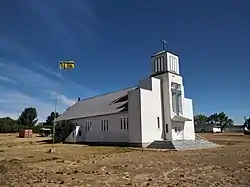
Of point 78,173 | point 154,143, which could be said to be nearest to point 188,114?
point 154,143

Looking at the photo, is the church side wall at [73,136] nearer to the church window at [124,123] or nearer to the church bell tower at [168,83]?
the church window at [124,123]

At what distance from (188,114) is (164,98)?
7462 mm

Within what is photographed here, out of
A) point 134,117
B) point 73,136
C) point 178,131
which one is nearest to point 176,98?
point 178,131

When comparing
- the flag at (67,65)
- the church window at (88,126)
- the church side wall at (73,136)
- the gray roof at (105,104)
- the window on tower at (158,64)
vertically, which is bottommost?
the church side wall at (73,136)

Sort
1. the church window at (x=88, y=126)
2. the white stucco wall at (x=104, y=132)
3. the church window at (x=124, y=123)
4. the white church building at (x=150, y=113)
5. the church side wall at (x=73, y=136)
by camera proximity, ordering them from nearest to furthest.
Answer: the white church building at (x=150, y=113), the church window at (x=124, y=123), the white stucco wall at (x=104, y=132), the church window at (x=88, y=126), the church side wall at (x=73, y=136)

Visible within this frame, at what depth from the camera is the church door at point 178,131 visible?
35.4 meters

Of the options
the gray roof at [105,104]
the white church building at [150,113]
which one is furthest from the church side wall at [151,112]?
the gray roof at [105,104]

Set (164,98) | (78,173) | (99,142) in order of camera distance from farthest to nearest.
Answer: (99,142) → (164,98) → (78,173)

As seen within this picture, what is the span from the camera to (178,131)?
36281 millimetres

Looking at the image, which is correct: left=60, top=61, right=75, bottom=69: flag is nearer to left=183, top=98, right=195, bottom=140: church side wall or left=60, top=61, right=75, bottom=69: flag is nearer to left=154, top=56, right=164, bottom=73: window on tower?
left=154, top=56, right=164, bottom=73: window on tower

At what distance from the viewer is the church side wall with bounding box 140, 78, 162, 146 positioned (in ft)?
105

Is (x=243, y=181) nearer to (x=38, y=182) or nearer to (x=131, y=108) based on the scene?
(x=38, y=182)

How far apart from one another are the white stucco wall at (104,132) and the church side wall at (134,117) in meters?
1.23

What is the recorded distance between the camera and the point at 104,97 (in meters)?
46.0
